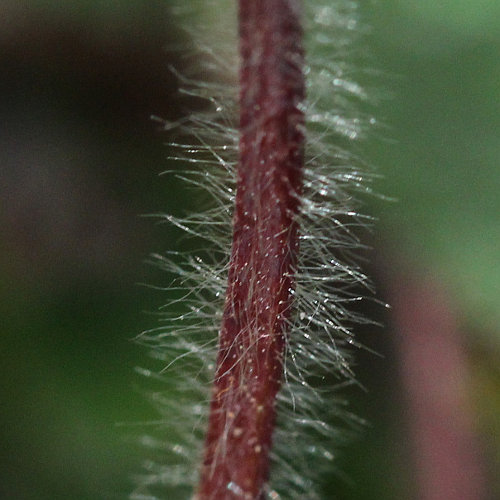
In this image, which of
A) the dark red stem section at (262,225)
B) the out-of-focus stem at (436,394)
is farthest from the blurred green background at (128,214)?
the dark red stem section at (262,225)

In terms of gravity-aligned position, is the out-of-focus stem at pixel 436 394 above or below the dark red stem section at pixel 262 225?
below

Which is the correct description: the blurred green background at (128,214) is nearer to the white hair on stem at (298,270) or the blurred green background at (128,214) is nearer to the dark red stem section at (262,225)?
the white hair on stem at (298,270)

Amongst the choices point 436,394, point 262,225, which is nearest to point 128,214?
point 436,394

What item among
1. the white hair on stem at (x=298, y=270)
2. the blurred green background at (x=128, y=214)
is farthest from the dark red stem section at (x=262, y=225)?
the blurred green background at (x=128, y=214)

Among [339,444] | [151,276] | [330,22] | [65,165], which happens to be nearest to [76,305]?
[151,276]

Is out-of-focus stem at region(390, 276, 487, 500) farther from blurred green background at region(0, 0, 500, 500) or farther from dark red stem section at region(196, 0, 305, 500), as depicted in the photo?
dark red stem section at region(196, 0, 305, 500)

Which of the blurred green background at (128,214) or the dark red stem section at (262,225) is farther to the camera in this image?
the blurred green background at (128,214)

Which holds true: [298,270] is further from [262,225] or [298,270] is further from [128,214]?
[128,214]
